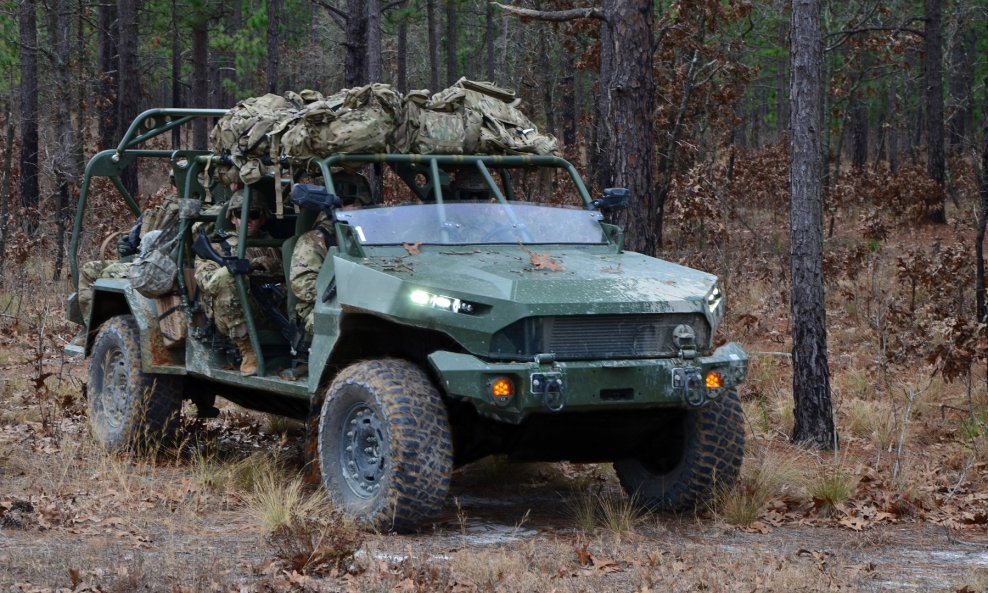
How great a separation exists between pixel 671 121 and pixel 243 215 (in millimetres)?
11480

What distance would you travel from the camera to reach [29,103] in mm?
22797

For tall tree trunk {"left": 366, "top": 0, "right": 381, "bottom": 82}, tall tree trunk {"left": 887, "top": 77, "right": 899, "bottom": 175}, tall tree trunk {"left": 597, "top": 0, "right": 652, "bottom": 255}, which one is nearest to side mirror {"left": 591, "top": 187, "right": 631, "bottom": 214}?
tall tree trunk {"left": 597, "top": 0, "right": 652, "bottom": 255}

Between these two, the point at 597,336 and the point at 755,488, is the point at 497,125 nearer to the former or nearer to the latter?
the point at 597,336

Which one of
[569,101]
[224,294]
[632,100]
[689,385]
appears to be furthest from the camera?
[569,101]

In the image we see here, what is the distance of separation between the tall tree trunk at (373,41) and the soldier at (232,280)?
803cm

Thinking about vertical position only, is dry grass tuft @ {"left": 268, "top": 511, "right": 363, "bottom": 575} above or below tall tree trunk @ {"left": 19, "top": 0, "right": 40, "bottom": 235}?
below

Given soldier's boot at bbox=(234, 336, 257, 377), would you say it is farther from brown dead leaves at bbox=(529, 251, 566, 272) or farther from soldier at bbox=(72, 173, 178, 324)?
brown dead leaves at bbox=(529, 251, 566, 272)

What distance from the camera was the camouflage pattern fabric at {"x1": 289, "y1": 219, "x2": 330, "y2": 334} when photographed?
23.9ft

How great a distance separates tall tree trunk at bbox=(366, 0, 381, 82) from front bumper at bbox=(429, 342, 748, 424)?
1034 cm

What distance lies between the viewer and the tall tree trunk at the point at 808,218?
28.8 ft

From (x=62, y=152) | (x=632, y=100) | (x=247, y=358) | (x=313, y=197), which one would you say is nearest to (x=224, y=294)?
(x=247, y=358)

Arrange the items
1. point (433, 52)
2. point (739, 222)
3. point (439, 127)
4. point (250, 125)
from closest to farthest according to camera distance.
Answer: point (439, 127)
point (250, 125)
point (739, 222)
point (433, 52)

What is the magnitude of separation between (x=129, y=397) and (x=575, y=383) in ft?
13.0

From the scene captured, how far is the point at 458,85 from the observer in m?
8.02
